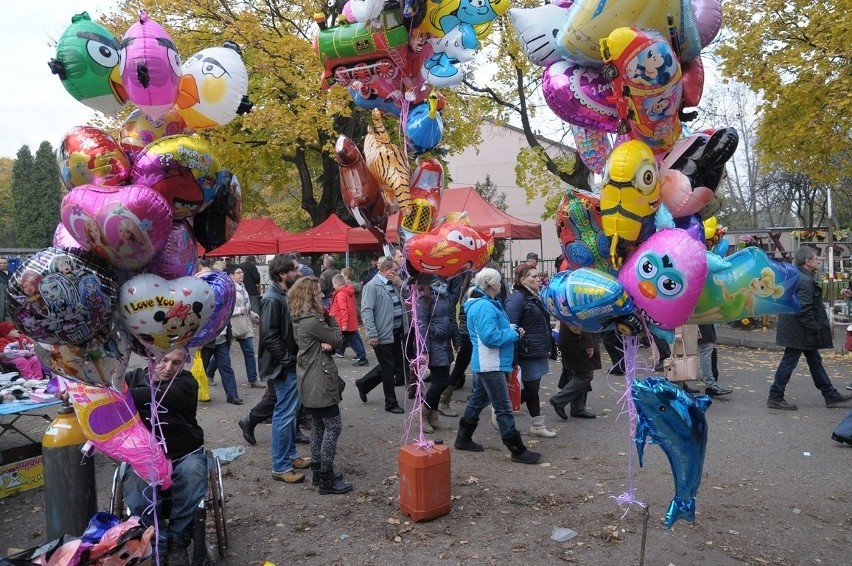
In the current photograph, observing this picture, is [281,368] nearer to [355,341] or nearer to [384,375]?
[384,375]

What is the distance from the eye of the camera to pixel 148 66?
2941 mm

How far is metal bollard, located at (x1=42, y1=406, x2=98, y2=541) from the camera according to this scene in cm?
366

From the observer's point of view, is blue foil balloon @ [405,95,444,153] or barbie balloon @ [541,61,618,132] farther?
blue foil balloon @ [405,95,444,153]

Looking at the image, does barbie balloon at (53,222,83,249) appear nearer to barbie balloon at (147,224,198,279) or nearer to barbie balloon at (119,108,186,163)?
barbie balloon at (147,224,198,279)

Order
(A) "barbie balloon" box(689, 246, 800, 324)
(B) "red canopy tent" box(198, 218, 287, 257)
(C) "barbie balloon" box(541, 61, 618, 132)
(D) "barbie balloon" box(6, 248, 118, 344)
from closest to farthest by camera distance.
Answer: (D) "barbie balloon" box(6, 248, 118, 344)
(A) "barbie balloon" box(689, 246, 800, 324)
(C) "barbie balloon" box(541, 61, 618, 132)
(B) "red canopy tent" box(198, 218, 287, 257)

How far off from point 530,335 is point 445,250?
2572 millimetres

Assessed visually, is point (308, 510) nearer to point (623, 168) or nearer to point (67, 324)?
point (67, 324)

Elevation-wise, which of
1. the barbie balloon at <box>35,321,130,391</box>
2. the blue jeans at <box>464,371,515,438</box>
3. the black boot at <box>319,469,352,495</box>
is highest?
the barbie balloon at <box>35,321,130,391</box>

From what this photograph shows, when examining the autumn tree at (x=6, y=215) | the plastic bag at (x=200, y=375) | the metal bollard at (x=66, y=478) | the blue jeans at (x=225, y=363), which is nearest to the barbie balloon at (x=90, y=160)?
the metal bollard at (x=66, y=478)

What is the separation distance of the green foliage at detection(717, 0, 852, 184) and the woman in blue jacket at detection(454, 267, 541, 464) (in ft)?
28.0

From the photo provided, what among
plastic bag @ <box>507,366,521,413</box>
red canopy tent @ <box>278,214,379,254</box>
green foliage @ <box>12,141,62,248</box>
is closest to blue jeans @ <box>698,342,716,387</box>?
plastic bag @ <box>507,366,521,413</box>

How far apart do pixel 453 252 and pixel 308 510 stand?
233 centimetres

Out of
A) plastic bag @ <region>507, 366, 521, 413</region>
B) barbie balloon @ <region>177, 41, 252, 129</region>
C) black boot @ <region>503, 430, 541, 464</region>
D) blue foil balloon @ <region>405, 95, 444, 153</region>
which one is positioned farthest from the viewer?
plastic bag @ <region>507, 366, 521, 413</region>

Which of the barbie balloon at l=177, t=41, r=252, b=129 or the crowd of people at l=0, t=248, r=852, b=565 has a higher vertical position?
the barbie balloon at l=177, t=41, r=252, b=129
